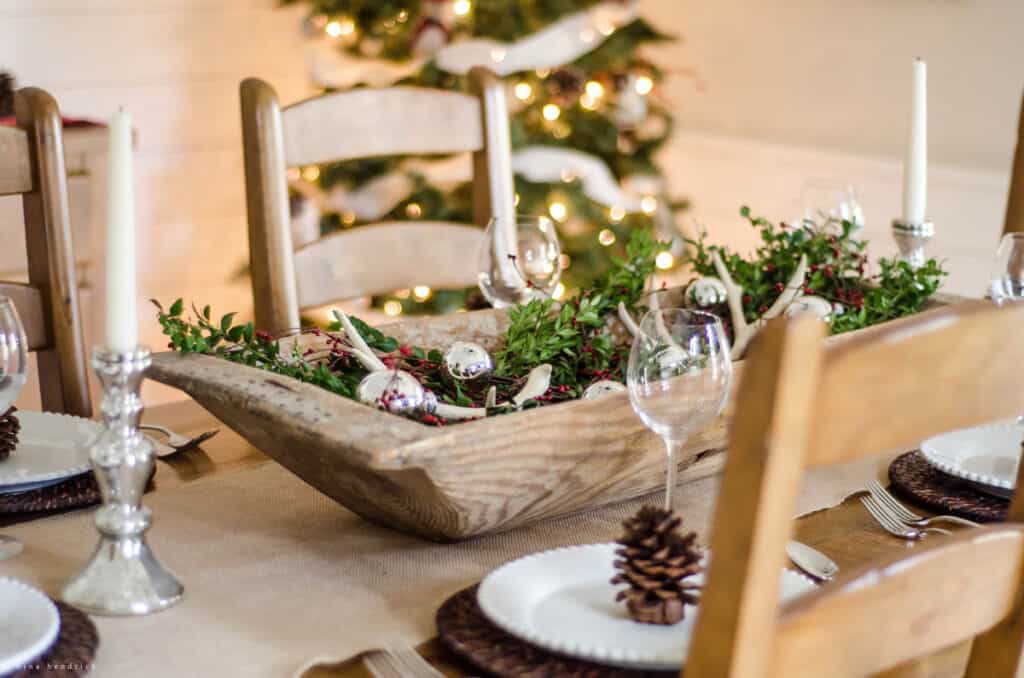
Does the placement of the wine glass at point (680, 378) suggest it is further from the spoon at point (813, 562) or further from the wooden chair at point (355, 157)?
the wooden chair at point (355, 157)

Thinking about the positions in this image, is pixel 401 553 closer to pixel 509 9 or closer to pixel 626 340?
pixel 626 340

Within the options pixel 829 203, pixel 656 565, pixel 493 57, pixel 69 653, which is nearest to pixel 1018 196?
pixel 829 203

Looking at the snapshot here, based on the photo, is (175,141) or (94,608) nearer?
(94,608)

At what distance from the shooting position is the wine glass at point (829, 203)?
154cm

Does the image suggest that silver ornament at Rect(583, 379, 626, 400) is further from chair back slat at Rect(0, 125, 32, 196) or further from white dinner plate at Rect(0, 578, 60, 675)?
chair back slat at Rect(0, 125, 32, 196)

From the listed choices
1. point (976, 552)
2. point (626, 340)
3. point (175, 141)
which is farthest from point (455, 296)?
point (976, 552)

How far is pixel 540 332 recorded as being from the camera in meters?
1.20

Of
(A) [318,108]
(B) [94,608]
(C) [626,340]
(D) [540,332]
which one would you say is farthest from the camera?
(A) [318,108]

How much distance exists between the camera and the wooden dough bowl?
0.84m

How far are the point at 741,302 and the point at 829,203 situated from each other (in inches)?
9.4

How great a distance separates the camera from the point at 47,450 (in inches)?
44.4

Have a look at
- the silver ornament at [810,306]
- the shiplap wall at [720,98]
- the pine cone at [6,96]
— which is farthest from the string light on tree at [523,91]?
the silver ornament at [810,306]

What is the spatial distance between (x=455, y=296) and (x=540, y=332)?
1909mm

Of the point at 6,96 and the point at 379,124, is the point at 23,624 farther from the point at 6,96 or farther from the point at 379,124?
the point at 6,96
